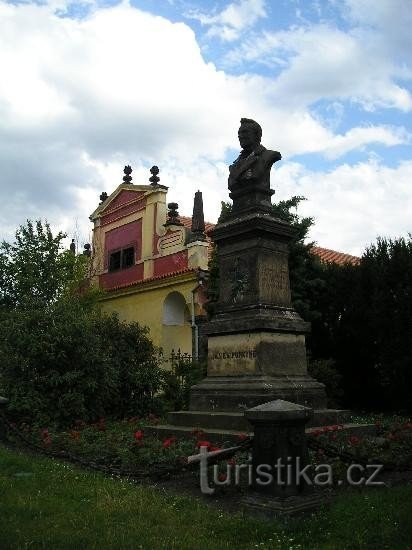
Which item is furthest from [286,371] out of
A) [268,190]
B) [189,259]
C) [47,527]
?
[189,259]

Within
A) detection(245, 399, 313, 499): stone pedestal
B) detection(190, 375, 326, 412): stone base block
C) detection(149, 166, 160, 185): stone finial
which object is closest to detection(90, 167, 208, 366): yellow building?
detection(149, 166, 160, 185): stone finial

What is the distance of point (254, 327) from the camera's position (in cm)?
852

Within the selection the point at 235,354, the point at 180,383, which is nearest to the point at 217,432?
the point at 235,354

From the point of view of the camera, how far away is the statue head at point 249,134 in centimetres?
1009

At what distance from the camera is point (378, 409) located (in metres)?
14.2

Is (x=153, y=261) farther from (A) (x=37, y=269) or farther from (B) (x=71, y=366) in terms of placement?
(B) (x=71, y=366)

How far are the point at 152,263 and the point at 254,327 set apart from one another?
1416cm

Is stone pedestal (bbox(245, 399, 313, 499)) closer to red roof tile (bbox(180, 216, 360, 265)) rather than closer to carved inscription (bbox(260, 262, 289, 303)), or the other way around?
carved inscription (bbox(260, 262, 289, 303))

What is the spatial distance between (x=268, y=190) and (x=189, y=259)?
10528 mm

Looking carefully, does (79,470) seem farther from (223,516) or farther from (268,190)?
(268,190)

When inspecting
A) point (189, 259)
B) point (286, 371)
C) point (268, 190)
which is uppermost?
point (189, 259)

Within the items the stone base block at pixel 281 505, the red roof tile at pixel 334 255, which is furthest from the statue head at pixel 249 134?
the red roof tile at pixel 334 255

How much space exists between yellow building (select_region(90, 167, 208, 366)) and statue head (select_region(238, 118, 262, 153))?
9.53 m

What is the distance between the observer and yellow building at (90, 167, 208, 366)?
2012 cm
